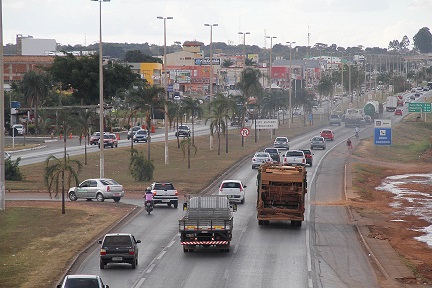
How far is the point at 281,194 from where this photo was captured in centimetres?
4706

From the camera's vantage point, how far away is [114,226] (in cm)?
4822

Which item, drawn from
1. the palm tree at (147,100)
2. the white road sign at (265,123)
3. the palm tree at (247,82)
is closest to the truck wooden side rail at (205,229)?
the palm tree at (147,100)

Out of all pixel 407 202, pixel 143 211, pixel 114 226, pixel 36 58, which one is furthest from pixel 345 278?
pixel 36 58

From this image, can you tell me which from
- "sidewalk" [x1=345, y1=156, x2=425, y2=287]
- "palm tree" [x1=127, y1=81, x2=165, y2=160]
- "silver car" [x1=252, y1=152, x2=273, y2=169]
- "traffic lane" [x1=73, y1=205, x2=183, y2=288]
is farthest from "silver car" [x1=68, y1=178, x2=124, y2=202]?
"silver car" [x1=252, y1=152, x2=273, y2=169]

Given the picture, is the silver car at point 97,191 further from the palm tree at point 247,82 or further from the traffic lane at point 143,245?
the palm tree at point 247,82

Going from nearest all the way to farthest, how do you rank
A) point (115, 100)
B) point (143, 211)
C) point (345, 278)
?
point (345, 278), point (143, 211), point (115, 100)

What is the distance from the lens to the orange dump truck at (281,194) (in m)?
46.8

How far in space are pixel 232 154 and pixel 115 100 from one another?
4750 centimetres

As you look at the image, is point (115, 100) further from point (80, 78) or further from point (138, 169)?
point (138, 169)

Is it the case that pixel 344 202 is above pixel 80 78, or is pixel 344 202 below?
below

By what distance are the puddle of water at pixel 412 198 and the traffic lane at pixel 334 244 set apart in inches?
163

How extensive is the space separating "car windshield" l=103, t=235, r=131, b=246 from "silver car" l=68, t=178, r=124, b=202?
2430cm

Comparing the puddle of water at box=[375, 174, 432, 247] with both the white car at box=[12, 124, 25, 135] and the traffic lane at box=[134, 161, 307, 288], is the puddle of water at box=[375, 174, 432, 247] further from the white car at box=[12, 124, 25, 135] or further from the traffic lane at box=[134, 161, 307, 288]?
the white car at box=[12, 124, 25, 135]

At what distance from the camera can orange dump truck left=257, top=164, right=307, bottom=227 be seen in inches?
1843
